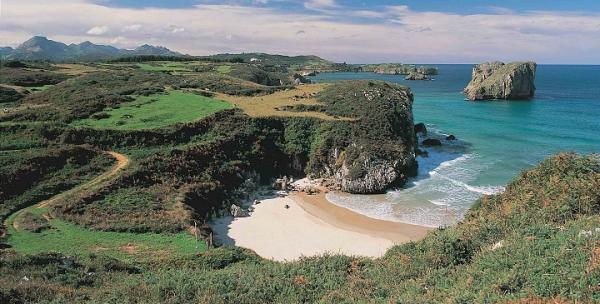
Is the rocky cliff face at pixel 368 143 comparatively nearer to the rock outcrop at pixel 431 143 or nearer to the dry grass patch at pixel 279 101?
the dry grass patch at pixel 279 101

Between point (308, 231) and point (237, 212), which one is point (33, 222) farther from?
point (308, 231)

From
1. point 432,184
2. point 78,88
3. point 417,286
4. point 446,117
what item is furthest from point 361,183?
point 446,117

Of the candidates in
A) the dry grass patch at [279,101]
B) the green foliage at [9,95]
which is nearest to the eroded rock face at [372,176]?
the dry grass patch at [279,101]

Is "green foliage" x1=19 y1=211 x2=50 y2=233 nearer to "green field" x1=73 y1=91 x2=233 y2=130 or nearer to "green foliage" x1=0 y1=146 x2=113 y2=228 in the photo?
"green foliage" x1=0 y1=146 x2=113 y2=228

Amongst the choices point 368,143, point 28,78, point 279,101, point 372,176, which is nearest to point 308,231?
point 372,176

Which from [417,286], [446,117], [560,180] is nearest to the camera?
[417,286]

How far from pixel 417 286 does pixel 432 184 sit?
36720mm

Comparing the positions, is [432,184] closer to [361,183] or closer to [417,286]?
[361,183]

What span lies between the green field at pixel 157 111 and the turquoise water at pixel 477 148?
886 inches

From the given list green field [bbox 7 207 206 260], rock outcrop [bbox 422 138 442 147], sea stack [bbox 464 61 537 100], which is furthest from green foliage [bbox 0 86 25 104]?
sea stack [bbox 464 61 537 100]

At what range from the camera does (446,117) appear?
94938mm

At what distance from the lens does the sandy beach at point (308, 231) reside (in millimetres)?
33719

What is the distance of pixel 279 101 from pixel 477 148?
31501 millimetres

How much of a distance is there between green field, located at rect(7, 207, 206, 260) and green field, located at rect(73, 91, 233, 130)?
19.3 metres
